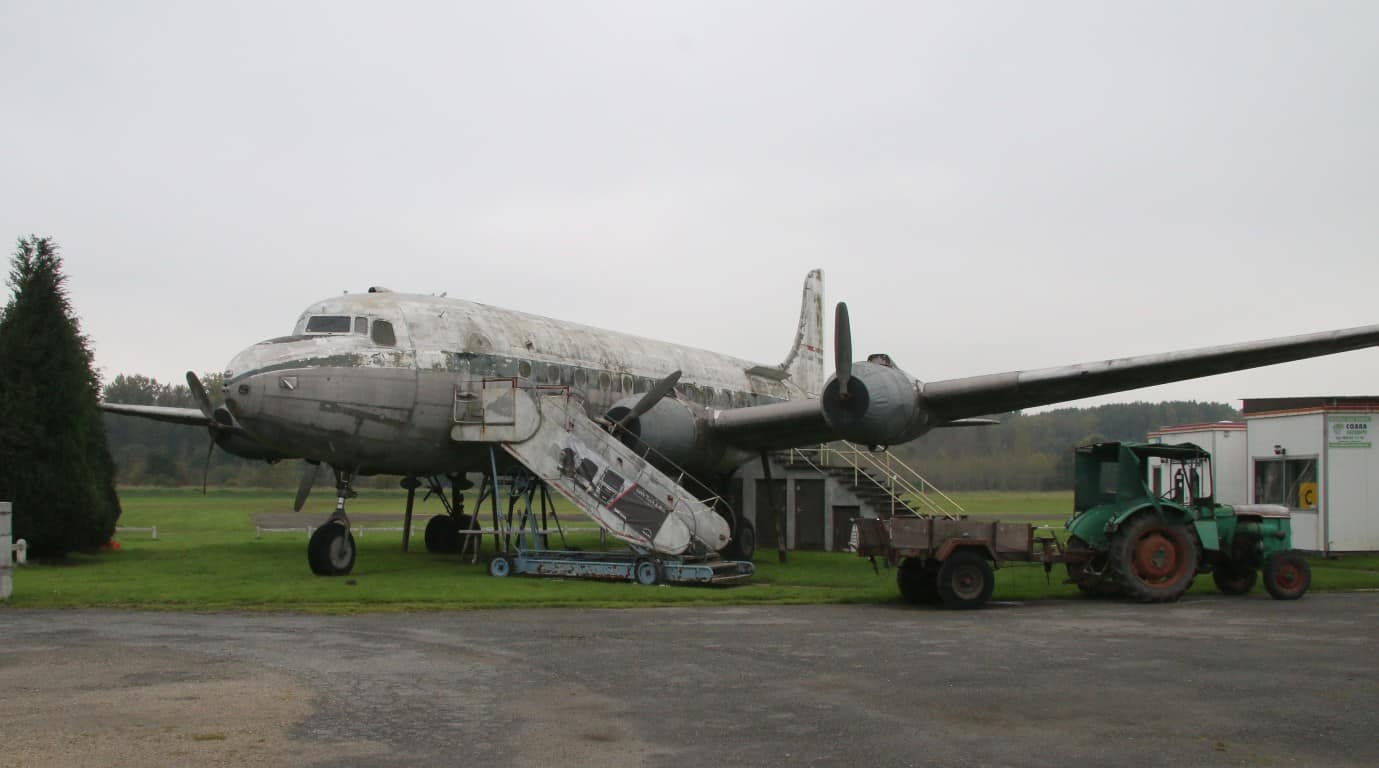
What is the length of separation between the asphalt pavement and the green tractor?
7.00 ft

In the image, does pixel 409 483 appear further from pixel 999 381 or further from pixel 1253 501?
pixel 1253 501

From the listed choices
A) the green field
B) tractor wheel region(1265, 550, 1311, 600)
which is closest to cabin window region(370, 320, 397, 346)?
the green field

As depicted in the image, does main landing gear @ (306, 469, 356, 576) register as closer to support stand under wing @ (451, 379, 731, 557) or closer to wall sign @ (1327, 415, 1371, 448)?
support stand under wing @ (451, 379, 731, 557)

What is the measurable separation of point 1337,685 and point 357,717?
7.09 metres

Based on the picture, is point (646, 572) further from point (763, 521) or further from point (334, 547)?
point (763, 521)

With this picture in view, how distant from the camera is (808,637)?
11031 mm

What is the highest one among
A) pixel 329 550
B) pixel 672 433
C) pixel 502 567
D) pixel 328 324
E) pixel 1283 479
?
pixel 328 324

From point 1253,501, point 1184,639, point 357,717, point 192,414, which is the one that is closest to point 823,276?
point 1253,501

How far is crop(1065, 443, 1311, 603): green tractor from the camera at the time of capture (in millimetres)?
14805

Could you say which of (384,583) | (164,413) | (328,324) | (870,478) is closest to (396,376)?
(328,324)

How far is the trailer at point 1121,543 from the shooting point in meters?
13.9

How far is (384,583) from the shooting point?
16.0m

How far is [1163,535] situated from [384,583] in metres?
10.5

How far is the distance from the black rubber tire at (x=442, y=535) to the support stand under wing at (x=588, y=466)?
21.0 feet
